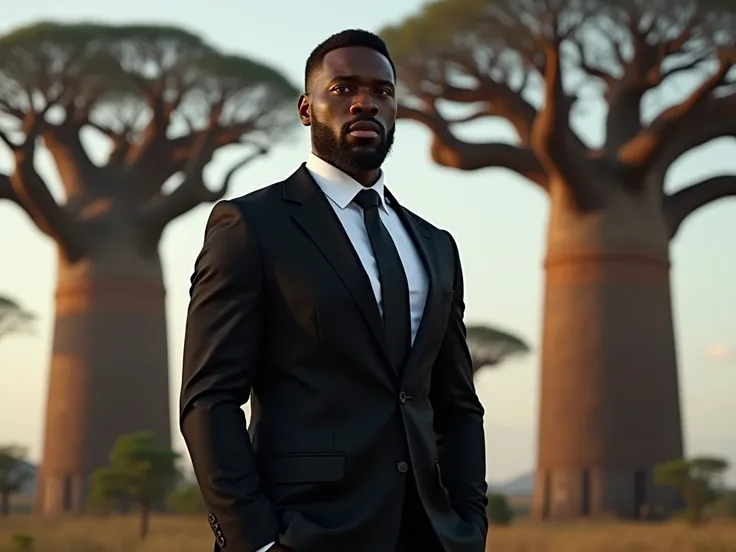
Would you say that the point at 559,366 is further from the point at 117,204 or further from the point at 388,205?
the point at 388,205

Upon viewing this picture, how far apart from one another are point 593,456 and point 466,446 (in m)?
13.3

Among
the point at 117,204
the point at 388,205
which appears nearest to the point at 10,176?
the point at 117,204

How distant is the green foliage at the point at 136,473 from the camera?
1523cm

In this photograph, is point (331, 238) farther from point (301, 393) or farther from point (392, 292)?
point (301, 393)

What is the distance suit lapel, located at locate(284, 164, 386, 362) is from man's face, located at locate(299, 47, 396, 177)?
6cm

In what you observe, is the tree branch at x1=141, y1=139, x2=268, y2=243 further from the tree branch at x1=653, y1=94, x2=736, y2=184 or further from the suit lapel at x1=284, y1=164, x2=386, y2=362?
the suit lapel at x1=284, y1=164, x2=386, y2=362

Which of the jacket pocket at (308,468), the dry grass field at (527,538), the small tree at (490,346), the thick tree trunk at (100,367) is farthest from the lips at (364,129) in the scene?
the small tree at (490,346)

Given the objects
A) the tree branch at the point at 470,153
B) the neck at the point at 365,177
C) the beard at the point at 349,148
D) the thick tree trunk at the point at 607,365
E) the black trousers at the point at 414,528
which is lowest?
the black trousers at the point at 414,528

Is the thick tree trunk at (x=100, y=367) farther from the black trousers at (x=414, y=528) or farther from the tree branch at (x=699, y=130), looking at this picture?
the black trousers at (x=414, y=528)

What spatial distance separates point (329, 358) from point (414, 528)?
0.88ft

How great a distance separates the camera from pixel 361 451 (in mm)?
1893

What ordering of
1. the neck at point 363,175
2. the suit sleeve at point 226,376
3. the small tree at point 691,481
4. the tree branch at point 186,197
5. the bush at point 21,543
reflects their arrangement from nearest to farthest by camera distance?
1. the suit sleeve at point 226,376
2. the neck at point 363,175
3. the bush at point 21,543
4. the small tree at point 691,481
5. the tree branch at point 186,197

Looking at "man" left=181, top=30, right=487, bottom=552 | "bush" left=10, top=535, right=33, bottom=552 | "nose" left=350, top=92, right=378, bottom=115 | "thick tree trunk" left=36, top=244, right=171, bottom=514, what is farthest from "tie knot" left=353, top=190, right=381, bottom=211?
"thick tree trunk" left=36, top=244, right=171, bottom=514

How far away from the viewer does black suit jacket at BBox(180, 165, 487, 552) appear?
6.04 ft
